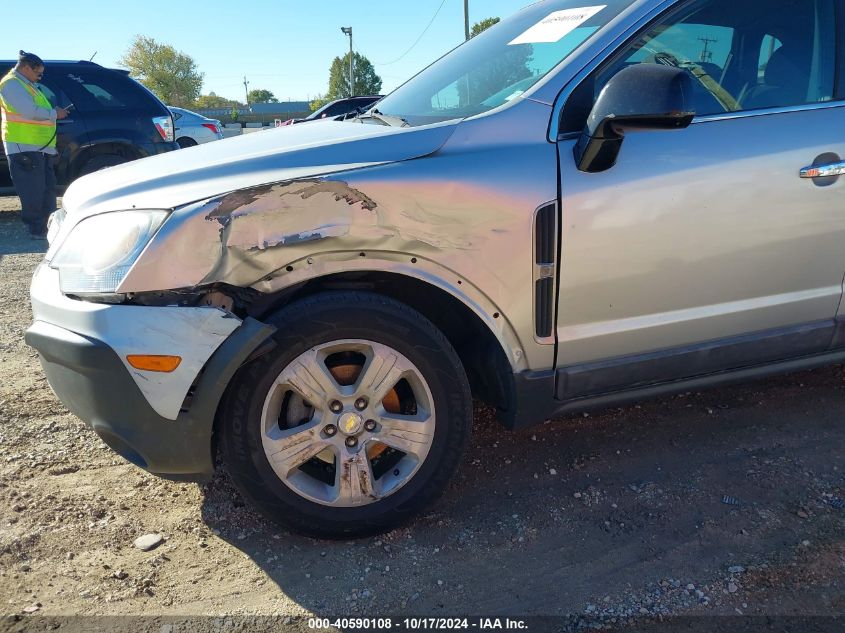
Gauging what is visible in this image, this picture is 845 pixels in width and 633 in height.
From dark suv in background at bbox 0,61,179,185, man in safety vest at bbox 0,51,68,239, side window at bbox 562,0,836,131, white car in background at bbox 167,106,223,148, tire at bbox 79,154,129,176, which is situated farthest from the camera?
white car in background at bbox 167,106,223,148

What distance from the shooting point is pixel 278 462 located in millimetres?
2094

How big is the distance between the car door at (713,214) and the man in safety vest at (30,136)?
6982mm

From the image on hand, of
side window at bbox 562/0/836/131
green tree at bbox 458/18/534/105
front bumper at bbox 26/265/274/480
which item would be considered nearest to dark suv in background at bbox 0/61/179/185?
green tree at bbox 458/18/534/105

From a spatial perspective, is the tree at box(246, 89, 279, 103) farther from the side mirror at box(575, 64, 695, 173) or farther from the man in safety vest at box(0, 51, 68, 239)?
the side mirror at box(575, 64, 695, 173)

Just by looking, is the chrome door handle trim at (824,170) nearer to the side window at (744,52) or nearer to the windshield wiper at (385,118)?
the side window at (744,52)

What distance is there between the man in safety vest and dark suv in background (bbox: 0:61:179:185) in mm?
397

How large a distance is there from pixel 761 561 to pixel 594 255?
114cm

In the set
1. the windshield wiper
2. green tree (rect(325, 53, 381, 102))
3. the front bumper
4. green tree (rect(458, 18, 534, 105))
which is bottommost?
the front bumper

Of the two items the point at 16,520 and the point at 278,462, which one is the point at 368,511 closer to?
the point at 278,462

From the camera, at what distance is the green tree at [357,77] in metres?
65.3

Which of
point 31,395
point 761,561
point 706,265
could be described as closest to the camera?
point 761,561

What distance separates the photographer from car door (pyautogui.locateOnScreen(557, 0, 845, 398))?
2.19m

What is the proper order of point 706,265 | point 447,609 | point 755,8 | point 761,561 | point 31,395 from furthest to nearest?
point 31,395 → point 755,8 → point 706,265 → point 761,561 → point 447,609

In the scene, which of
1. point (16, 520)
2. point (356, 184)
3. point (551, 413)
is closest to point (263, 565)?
point (16, 520)
